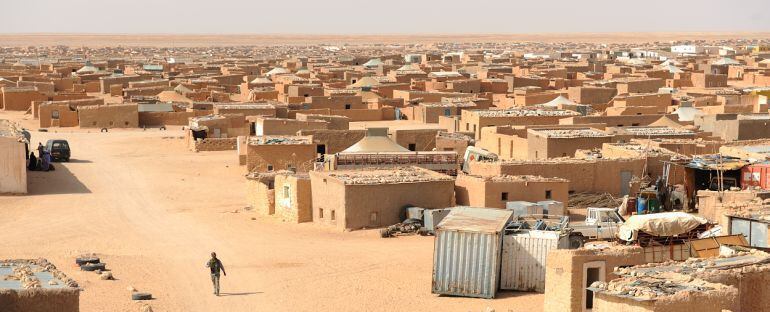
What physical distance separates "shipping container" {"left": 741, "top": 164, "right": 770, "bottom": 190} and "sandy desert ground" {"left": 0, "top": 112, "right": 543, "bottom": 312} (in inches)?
281

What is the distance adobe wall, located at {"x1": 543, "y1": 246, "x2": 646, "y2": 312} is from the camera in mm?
15430

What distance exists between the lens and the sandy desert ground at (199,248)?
1838cm

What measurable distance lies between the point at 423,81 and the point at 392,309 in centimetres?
4678

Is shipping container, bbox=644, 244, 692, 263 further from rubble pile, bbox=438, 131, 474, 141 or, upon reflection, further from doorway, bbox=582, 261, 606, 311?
rubble pile, bbox=438, 131, 474, 141

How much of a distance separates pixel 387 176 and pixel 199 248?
14.3 ft

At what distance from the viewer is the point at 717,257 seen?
1516 cm

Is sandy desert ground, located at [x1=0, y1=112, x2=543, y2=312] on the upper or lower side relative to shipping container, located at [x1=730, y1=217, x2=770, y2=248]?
lower

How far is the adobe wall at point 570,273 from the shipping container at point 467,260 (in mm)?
2195

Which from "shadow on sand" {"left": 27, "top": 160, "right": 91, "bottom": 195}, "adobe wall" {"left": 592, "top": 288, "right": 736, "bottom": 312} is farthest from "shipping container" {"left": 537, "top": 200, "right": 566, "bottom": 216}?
"shadow on sand" {"left": 27, "top": 160, "right": 91, "bottom": 195}

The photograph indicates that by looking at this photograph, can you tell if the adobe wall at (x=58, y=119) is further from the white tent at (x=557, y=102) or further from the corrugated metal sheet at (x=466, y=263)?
the corrugated metal sheet at (x=466, y=263)

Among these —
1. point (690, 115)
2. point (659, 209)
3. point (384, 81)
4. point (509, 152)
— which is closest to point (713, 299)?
point (659, 209)

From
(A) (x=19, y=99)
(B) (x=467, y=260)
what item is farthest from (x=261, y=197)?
(A) (x=19, y=99)

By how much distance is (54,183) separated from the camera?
32.2m

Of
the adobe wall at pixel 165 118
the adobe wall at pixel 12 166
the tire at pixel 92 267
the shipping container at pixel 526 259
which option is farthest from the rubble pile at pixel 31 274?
the adobe wall at pixel 165 118
